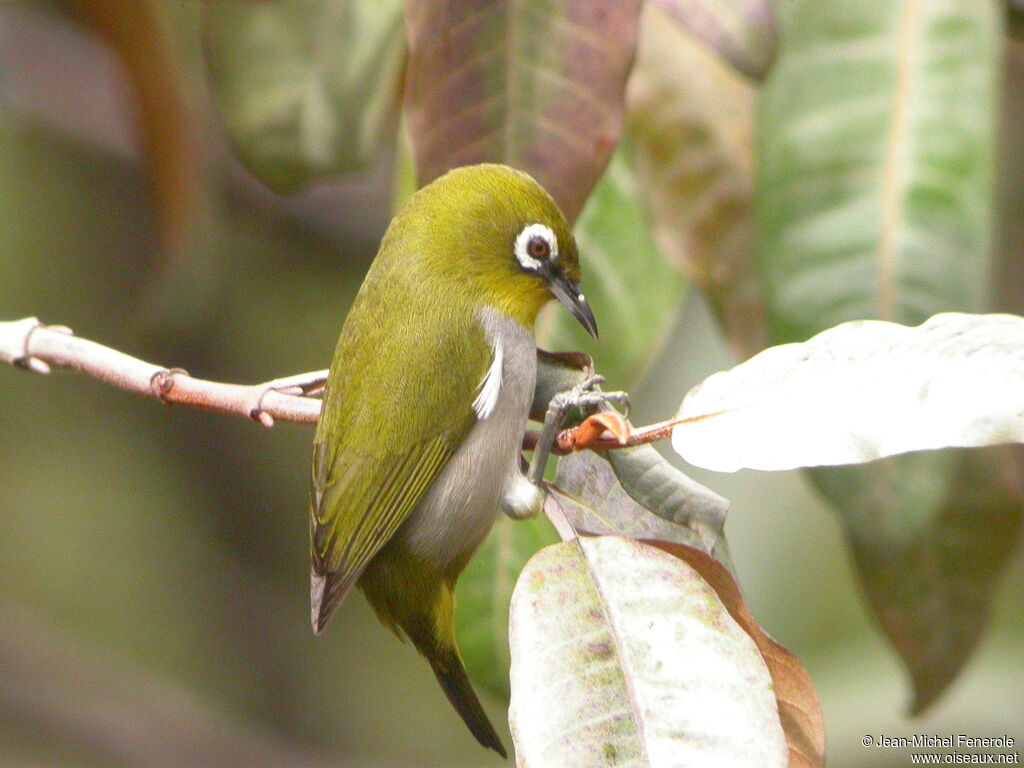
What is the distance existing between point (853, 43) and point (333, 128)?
1.81 ft

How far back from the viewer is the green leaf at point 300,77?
128 centimetres

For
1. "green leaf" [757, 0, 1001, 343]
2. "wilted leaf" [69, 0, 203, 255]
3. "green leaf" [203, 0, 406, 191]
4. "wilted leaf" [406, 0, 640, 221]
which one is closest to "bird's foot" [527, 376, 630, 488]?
"wilted leaf" [406, 0, 640, 221]

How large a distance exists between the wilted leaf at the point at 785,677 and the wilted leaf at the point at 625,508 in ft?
0.07

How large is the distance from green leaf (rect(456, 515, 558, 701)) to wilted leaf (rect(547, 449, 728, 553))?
0.31 meters

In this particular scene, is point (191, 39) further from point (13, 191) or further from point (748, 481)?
point (748, 481)

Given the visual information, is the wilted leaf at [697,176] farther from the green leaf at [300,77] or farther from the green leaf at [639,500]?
the green leaf at [639,500]

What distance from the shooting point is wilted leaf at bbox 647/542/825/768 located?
706 millimetres

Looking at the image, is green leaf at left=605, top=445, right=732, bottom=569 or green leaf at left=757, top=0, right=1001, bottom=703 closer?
green leaf at left=605, top=445, right=732, bottom=569

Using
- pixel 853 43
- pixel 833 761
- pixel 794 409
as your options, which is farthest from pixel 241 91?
pixel 833 761

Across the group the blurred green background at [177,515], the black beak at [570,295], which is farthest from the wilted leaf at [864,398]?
the blurred green background at [177,515]

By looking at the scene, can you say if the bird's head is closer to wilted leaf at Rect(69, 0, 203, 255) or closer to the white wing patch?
the white wing patch

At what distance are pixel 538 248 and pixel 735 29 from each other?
0.87ft

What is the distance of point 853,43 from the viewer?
1.19m

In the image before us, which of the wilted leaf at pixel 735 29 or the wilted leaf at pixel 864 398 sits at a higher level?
the wilted leaf at pixel 735 29
